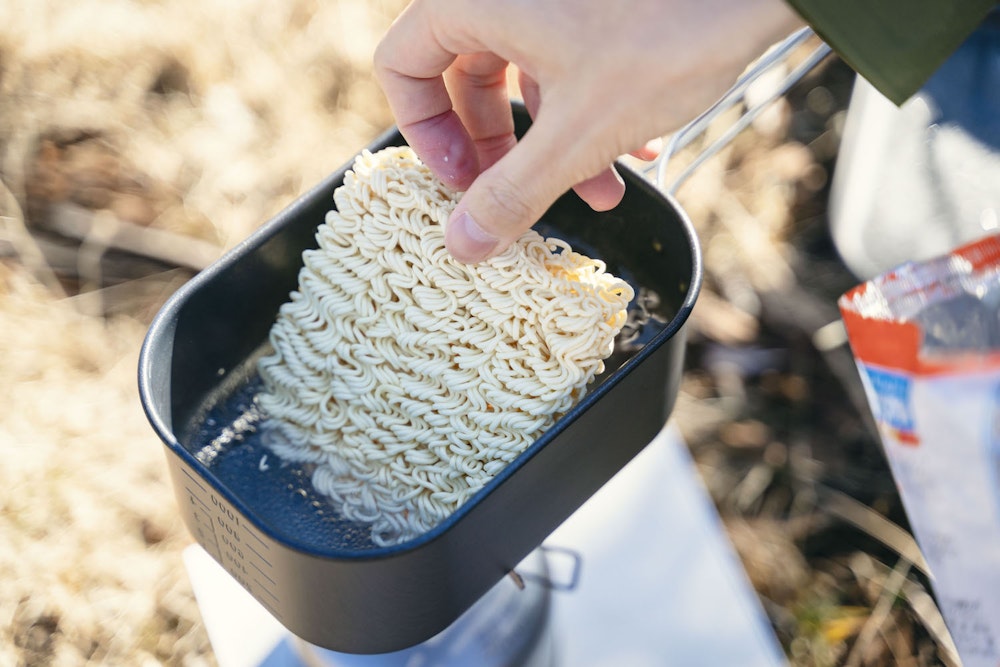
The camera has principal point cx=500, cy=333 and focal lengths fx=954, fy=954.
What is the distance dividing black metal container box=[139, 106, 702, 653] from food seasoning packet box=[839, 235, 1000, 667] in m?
0.17

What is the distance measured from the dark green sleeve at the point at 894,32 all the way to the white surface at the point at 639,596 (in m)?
0.66

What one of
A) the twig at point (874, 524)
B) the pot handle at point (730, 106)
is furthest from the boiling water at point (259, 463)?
the twig at point (874, 524)

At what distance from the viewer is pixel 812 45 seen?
77.2 inches

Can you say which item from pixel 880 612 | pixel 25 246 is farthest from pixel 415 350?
pixel 25 246

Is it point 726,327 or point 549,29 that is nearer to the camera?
point 549,29

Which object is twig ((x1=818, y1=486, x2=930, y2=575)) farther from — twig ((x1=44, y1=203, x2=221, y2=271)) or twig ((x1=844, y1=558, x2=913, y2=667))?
twig ((x1=44, y1=203, x2=221, y2=271))

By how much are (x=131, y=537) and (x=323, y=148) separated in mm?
762

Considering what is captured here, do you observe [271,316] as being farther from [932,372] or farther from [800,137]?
[800,137]

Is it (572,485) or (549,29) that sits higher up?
(549,29)

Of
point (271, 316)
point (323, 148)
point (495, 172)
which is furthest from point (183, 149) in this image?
point (495, 172)

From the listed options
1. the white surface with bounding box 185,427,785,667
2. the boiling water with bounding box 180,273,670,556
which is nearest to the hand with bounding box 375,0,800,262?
the boiling water with bounding box 180,273,670,556

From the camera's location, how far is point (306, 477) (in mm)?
924

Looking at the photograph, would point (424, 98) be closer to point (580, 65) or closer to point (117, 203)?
point (580, 65)

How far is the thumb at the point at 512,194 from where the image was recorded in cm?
71
